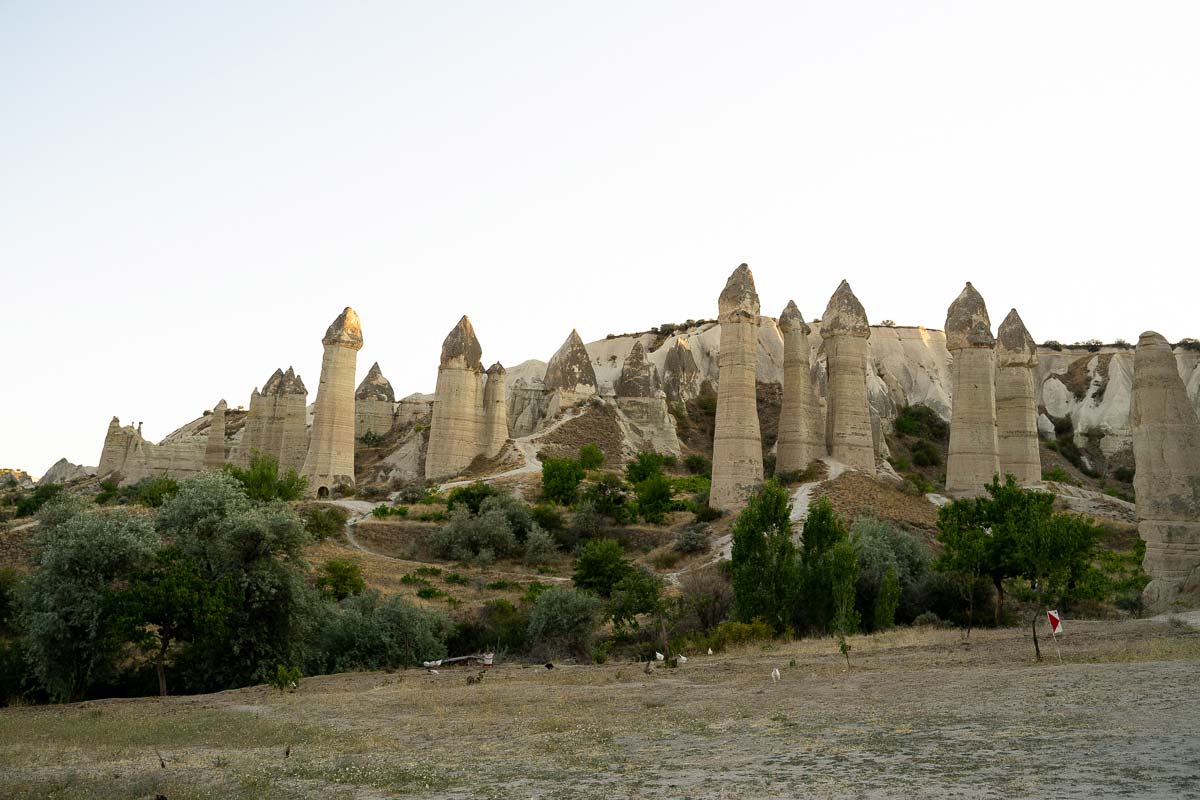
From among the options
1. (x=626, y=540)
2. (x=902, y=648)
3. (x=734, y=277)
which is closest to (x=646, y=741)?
(x=902, y=648)

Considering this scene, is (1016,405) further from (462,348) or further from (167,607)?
(167,607)

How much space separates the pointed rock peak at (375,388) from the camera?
59.5 meters

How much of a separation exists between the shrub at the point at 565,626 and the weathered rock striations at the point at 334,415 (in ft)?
72.3

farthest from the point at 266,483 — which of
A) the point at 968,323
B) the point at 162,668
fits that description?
the point at 968,323

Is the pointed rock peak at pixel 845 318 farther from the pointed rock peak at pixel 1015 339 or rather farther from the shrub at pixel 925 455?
the shrub at pixel 925 455

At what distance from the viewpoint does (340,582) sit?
74.7 ft

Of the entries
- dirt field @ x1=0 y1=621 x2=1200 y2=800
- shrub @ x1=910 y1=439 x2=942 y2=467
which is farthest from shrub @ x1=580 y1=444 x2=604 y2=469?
dirt field @ x1=0 y1=621 x2=1200 y2=800

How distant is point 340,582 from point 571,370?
1219 inches

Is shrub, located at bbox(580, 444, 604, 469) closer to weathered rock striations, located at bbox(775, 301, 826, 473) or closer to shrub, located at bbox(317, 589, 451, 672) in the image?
weathered rock striations, located at bbox(775, 301, 826, 473)

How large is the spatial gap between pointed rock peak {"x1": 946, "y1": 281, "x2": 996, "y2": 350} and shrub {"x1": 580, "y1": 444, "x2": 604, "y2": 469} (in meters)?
16.4

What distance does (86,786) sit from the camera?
7.81 m

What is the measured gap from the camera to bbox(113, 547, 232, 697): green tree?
1608cm

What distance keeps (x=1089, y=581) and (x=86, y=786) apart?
624 inches

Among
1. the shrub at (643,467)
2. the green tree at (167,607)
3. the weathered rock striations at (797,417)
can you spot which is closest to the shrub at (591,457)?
the shrub at (643,467)
